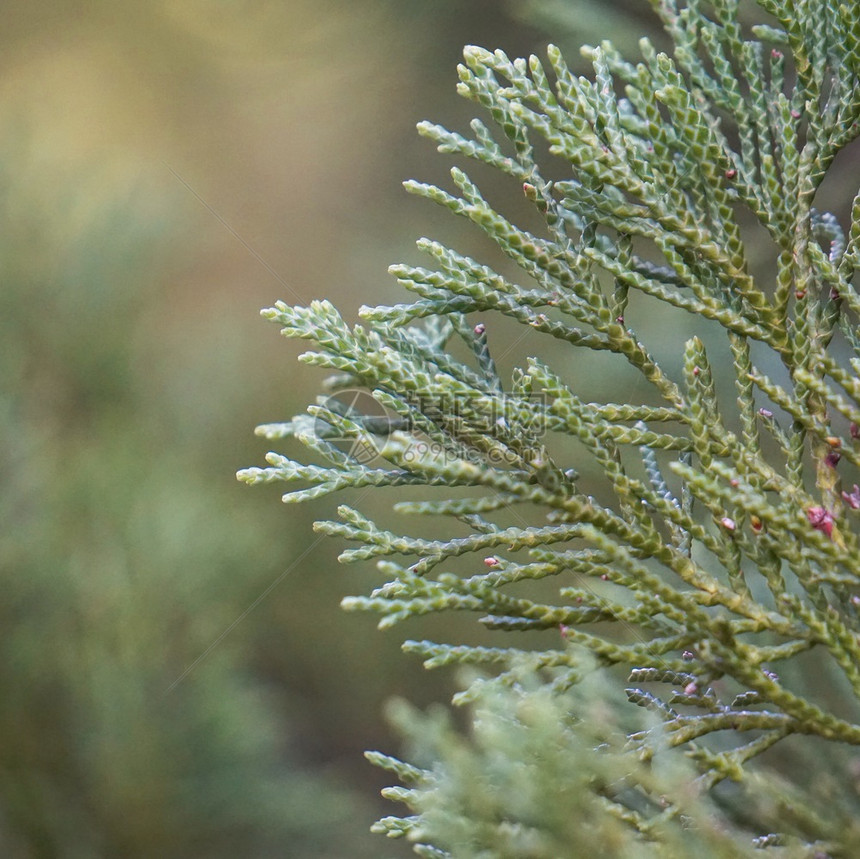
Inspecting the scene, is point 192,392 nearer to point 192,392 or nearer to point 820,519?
point 192,392

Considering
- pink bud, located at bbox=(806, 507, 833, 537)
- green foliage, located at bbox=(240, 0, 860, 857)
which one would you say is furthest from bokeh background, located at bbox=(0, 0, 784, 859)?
pink bud, located at bbox=(806, 507, 833, 537)

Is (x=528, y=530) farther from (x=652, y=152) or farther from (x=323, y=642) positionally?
(x=323, y=642)

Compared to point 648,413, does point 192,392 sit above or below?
above

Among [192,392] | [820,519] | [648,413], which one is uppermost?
[192,392]

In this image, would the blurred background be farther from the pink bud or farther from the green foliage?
the pink bud

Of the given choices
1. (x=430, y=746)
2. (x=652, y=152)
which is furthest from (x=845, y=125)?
(x=430, y=746)

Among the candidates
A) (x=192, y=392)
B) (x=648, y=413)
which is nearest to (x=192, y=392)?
(x=192, y=392)

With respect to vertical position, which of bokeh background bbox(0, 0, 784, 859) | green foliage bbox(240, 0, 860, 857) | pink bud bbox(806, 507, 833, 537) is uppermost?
bokeh background bbox(0, 0, 784, 859)

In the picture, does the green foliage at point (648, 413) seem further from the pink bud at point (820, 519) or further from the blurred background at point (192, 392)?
the blurred background at point (192, 392)
